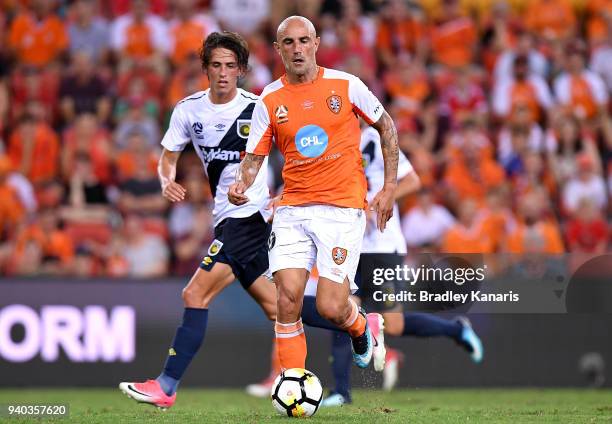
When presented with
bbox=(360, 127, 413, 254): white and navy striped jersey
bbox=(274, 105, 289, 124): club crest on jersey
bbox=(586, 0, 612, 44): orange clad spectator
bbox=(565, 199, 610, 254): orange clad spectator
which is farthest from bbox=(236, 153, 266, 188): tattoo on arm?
bbox=(586, 0, 612, 44): orange clad spectator

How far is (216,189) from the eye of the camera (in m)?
8.96

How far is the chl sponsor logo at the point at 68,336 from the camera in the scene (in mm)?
12344

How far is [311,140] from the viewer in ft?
25.7

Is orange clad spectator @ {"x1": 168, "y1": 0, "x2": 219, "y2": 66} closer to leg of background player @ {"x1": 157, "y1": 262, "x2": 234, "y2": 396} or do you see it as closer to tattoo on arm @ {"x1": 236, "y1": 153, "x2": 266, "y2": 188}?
leg of background player @ {"x1": 157, "y1": 262, "x2": 234, "y2": 396}

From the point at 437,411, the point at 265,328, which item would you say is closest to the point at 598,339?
the point at 265,328

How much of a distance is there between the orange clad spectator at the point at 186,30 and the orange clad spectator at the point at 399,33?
2.29 m

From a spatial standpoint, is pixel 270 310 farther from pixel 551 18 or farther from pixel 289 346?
pixel 551 18

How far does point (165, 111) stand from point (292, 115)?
798 cm

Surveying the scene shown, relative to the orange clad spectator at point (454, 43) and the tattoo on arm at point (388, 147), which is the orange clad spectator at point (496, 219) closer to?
the orange clad spectator at point (454, 43)

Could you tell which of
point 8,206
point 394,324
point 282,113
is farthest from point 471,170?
point 282,113

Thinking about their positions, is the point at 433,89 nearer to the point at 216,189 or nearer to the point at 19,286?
the point at 19,286

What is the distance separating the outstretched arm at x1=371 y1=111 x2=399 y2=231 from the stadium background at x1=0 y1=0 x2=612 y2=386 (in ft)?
13.3

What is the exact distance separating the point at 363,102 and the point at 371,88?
7702mm

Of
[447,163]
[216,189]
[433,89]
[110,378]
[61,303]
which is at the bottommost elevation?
[110,378]
